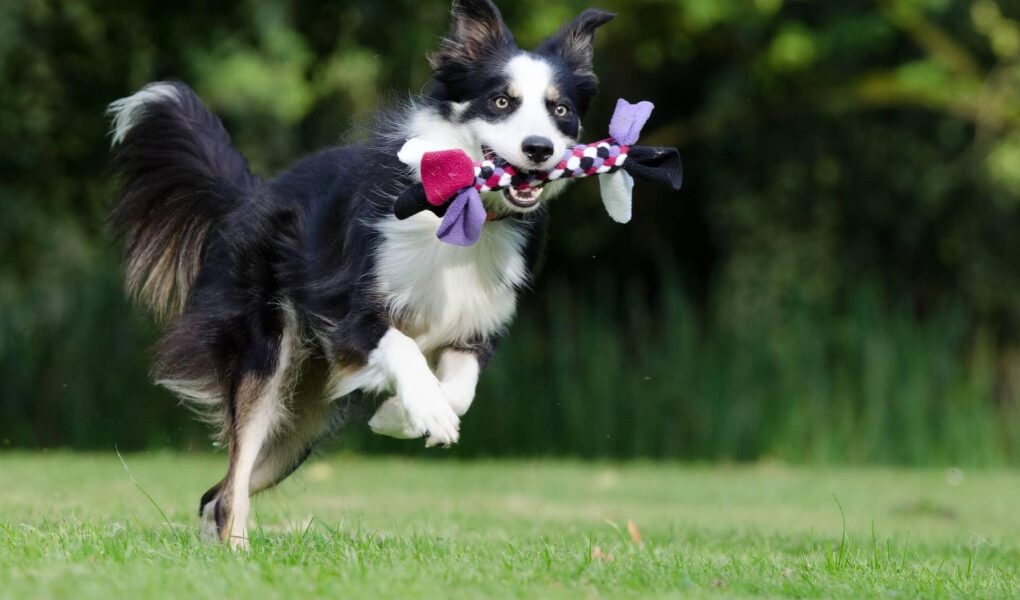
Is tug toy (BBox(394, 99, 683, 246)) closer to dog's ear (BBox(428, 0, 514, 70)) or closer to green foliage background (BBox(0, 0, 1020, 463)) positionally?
dog's ear (BBox(428, 0, 514, 70))

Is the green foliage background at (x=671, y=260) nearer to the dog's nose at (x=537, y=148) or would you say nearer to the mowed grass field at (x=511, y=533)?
the mowed grass field at (x=511, y=533)

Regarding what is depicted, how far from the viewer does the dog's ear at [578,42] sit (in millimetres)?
6266

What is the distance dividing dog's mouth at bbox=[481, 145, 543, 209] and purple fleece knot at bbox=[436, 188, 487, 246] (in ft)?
0.54

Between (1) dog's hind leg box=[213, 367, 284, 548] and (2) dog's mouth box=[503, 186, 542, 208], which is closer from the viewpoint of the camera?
(2) dog's mouth box=[503, 186, 542, 208]

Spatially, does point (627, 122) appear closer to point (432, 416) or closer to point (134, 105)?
point (432, 416)

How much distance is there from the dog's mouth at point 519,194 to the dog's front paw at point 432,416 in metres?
0.84

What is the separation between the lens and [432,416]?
214 inches

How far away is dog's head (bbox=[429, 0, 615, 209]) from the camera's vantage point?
5742 mm

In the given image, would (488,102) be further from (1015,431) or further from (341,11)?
(1015,431)

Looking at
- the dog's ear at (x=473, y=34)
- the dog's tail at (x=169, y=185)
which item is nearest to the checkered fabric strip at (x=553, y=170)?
the dog's ear at (x=473, y=34)

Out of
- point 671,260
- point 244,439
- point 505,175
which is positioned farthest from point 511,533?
point 671,260

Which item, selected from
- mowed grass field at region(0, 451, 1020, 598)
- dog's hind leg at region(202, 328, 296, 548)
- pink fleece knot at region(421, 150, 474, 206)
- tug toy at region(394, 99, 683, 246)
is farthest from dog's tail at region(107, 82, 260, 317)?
pink fleece knot at region(421, 150, 474, 206)

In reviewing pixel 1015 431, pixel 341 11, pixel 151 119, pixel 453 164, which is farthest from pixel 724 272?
pixel 453 164

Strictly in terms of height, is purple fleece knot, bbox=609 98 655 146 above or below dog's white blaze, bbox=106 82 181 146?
above
